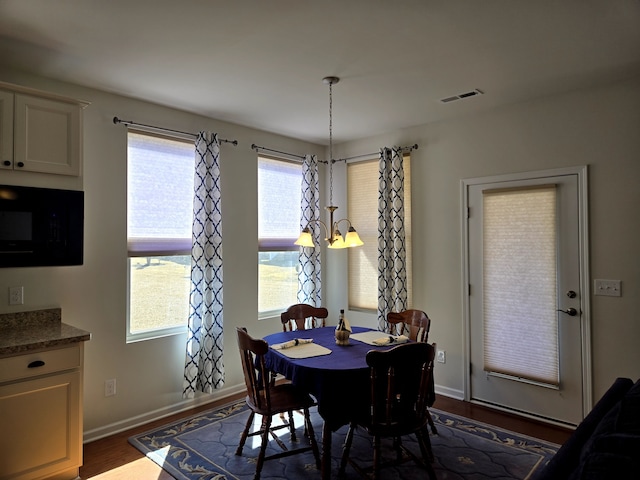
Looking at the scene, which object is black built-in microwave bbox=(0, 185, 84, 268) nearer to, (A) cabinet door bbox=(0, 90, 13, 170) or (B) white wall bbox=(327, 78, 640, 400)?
(A) cabinet door bbox=(0, 90, 13, 170)

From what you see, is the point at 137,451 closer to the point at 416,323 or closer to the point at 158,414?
the point at 158,414

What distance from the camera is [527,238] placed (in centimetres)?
362

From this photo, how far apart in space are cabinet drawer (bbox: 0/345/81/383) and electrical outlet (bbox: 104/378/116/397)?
2.64 feet

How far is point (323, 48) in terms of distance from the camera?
8.57 ft

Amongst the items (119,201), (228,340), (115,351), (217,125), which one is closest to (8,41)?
(119,201)

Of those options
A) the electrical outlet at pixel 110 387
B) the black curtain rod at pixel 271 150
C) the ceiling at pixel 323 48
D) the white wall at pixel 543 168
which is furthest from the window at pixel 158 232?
the white wall at pixel 543 168

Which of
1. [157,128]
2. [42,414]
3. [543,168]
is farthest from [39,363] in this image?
[543,168]

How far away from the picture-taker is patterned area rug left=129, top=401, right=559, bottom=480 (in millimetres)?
2695

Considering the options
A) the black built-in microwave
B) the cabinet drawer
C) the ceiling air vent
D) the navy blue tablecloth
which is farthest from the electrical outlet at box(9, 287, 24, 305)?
the ceiling air vent

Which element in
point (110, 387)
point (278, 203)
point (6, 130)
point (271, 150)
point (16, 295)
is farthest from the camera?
point (278, 203)

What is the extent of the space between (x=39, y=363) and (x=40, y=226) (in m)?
0.92

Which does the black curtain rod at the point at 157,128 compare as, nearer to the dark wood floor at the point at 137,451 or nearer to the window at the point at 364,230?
the window at the point at 364,230

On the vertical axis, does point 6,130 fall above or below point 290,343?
above

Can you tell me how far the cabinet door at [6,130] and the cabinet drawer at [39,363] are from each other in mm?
1200
